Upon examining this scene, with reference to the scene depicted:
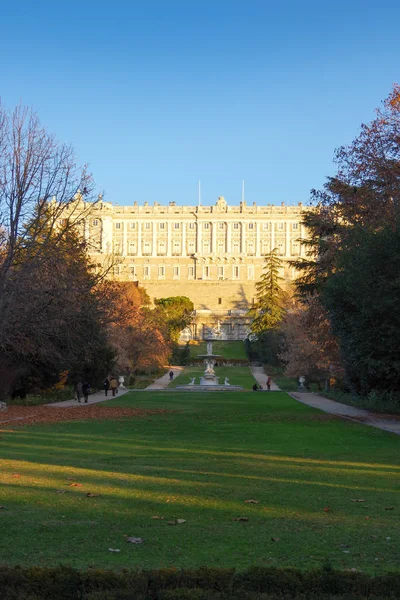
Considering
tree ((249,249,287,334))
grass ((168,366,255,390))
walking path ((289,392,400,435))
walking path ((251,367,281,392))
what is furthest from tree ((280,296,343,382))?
tree ((249,249,287,334))

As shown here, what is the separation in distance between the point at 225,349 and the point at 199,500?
81974 millimetres

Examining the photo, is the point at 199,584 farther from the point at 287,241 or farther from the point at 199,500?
the point at 287,241

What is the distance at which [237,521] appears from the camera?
7082mm

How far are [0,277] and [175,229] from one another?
389ft

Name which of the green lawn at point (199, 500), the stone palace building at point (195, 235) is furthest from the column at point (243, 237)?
the green lawn at point (199, 500)

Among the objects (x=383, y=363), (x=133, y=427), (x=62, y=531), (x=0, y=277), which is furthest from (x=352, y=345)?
(x=62, y=531)

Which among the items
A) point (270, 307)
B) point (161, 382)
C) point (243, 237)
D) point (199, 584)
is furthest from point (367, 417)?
point (243, 237)

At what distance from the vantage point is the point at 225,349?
90.0 m

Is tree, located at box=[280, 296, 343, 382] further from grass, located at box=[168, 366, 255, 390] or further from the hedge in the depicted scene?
the hedge

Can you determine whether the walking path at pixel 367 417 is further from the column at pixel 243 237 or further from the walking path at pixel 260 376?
the column at pixel 243 237

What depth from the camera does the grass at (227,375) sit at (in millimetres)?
54281

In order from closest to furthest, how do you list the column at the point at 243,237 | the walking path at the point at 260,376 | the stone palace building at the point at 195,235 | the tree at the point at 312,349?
the tree at the point at 312,349, the walking path at the point at 260,376, the stone palace building at the point at 195,235, the column at the point at 243,237

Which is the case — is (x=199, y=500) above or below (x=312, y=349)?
below

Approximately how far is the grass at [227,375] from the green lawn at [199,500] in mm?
36256
